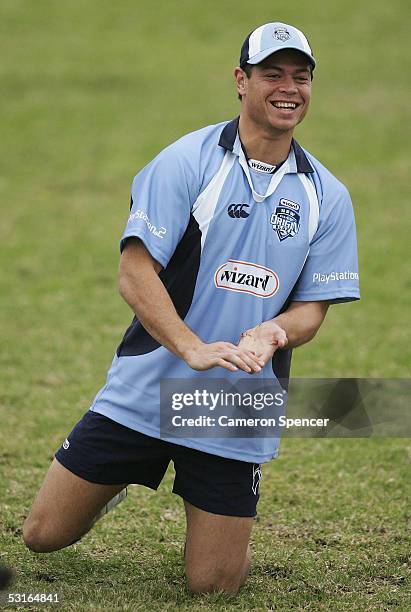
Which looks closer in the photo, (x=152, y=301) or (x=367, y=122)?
(x=152, y=301)

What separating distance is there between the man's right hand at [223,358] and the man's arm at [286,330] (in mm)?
93

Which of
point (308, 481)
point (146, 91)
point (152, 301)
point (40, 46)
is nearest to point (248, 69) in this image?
point (152, 301)

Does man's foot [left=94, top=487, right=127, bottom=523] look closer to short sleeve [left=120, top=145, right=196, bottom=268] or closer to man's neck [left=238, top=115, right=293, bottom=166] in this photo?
short sleeve [left=120, top=145, right=196, bottom=268]

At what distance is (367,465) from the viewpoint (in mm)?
6770

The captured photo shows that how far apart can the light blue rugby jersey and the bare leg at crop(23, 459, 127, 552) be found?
1.11 ft

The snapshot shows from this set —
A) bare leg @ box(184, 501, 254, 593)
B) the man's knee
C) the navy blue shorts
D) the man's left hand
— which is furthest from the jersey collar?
the man's knee

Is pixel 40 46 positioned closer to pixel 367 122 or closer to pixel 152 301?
pixel 367 122

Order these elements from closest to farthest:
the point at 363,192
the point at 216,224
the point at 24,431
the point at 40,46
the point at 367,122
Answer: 1. the point at 216,224
2. the point at 24,431
3. the point at 363,192
4. the point at 367,122
5. the point at 40,46

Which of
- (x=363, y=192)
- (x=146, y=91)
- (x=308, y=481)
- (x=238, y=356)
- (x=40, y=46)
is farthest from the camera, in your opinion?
(x=40, y=46)

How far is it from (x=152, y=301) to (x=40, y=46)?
1625 cm

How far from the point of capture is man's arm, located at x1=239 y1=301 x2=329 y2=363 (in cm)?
459

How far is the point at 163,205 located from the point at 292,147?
692 mm

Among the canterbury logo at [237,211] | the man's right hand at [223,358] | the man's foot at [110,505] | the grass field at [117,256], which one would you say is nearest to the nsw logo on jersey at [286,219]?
the canterbury logo at [237,211]

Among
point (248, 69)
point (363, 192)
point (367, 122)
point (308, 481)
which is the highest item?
point (367, 122)
